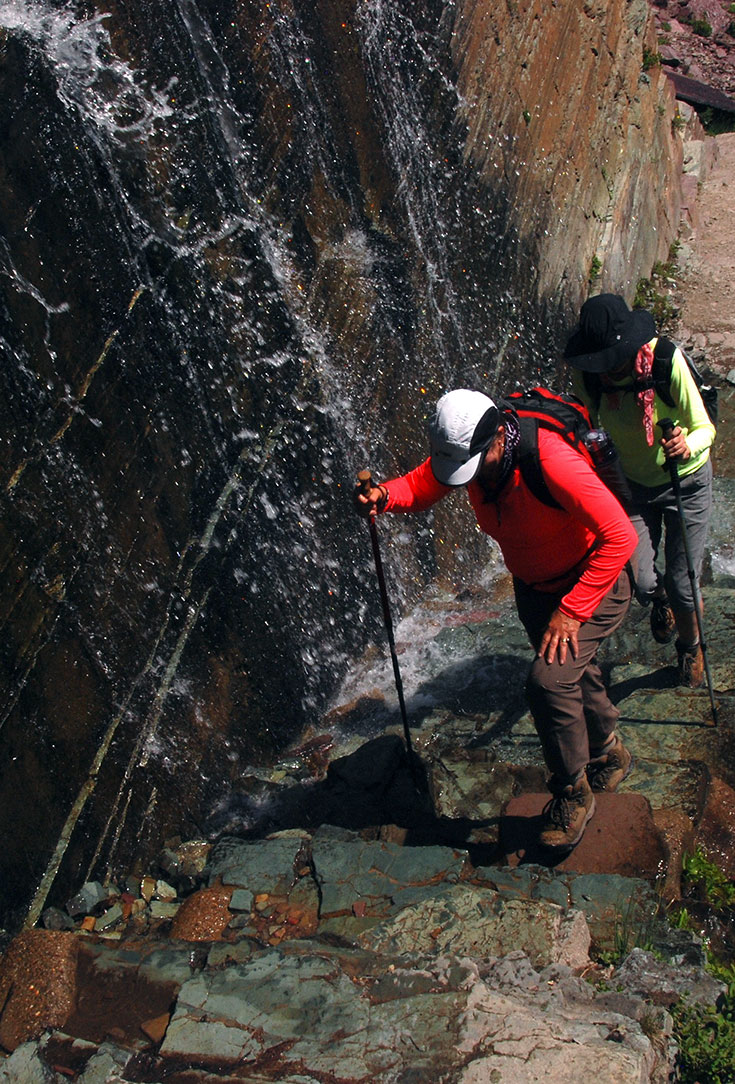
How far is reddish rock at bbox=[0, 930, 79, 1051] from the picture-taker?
13.3ft

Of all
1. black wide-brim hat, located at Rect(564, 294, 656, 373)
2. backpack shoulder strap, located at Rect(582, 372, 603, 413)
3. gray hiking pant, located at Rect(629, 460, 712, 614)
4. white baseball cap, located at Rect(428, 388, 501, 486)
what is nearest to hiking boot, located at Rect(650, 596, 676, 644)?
gray hiking pant, located at Rect(629, 460, 712, 614)

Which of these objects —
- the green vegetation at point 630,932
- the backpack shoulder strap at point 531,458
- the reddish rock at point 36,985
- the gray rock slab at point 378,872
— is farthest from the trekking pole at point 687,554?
the reddish rock at point 36,985

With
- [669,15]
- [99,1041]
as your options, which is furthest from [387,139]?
[669,15]

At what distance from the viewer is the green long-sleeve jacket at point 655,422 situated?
16.5ft

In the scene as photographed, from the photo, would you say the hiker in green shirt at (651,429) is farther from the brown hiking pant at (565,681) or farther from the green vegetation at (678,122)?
the green vegetation at (678,122)

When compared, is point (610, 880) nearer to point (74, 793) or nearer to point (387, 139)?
point (74, 793)

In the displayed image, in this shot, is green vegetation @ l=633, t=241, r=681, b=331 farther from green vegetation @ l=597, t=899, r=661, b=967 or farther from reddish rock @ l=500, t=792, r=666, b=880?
green vegetation @ l=597, t=899, r=661, b=967

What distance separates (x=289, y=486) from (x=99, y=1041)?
154 inches

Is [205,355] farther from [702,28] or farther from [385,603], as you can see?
[702,28]

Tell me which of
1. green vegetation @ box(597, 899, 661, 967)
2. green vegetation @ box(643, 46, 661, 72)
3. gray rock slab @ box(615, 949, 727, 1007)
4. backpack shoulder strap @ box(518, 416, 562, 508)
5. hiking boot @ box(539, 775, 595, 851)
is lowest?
gray rock slab @ box(615, 949, 727, 1007)

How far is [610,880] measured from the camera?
425 cm

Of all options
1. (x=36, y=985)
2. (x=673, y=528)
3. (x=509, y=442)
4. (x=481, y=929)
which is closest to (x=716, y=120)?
(x=673, y=528)

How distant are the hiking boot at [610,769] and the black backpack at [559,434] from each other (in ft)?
5.13

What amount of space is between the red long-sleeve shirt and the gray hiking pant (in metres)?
1.43
